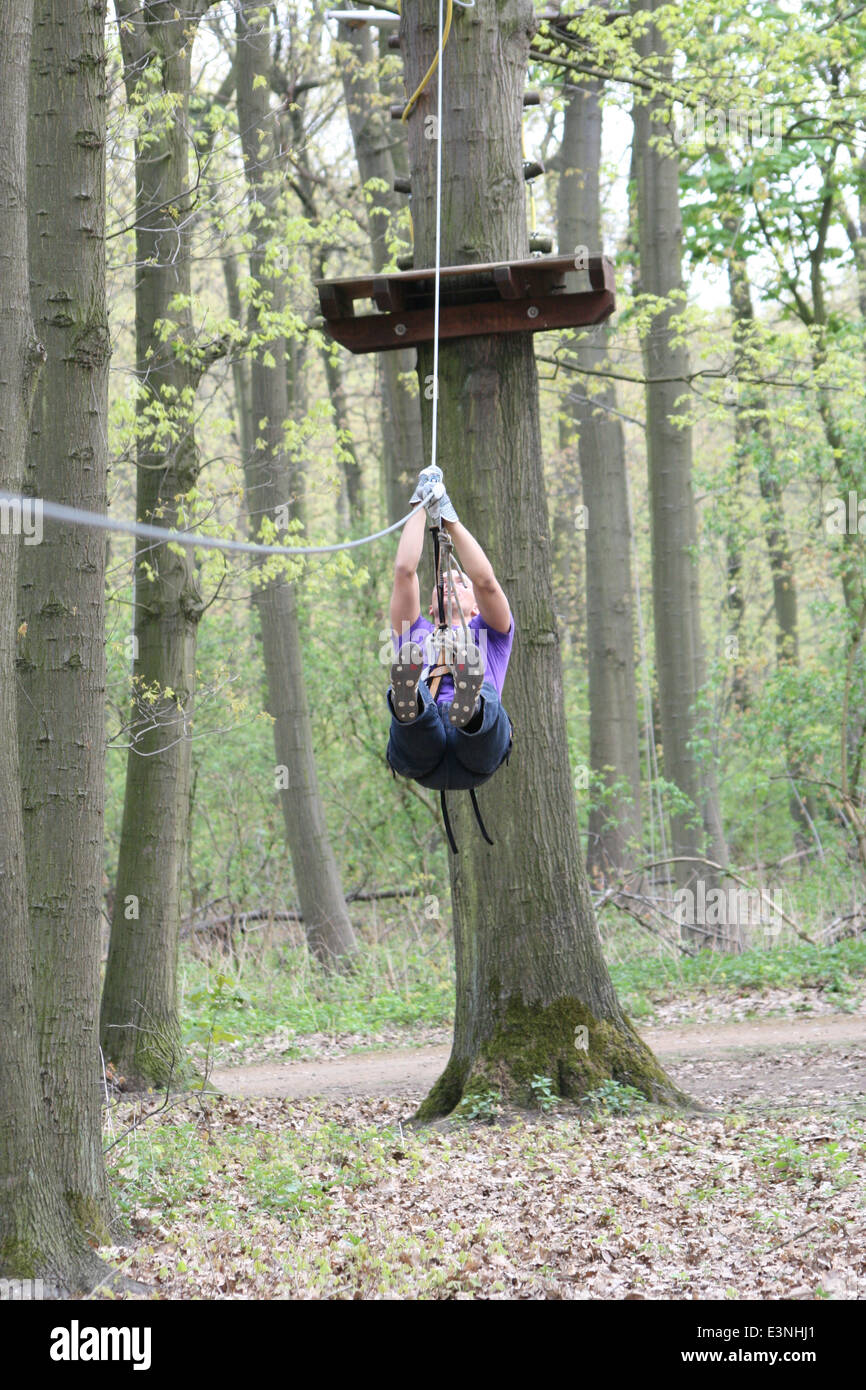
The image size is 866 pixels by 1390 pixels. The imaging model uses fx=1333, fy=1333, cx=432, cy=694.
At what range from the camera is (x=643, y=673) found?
2086 centimetres

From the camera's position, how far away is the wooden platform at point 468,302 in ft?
23.7

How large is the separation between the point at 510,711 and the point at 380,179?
9109mm

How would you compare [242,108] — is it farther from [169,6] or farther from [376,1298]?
[376,1298]

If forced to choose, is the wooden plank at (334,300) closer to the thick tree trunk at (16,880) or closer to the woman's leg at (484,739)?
the thick tree trunk at (16,880)

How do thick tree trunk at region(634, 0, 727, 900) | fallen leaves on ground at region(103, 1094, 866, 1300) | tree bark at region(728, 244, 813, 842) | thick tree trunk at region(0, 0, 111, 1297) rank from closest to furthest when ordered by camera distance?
1. thick tree trunk at region(0, 0, 111, 1297)
2. fallen leaves on ground at region(103, 1094, 866, 1300)
3. tree bark at region(728, 244, 813, 842)
4. thick tree trunk at region(634, 0, 727, 900)

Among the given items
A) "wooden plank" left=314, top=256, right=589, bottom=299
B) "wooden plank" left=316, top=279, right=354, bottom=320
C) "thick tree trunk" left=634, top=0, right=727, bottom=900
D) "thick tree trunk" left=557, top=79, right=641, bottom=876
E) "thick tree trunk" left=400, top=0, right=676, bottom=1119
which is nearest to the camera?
"wooden plank" left=314, top=256, right=589, bottom=299

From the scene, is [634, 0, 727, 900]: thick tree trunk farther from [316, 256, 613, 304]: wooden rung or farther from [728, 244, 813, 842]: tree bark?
[316, 256, 613, 304]: wooden rung

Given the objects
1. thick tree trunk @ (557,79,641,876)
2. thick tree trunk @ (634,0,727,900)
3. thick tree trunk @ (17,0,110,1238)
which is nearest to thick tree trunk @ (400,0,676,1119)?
thick tree trunk @ (17,0,110,1238)

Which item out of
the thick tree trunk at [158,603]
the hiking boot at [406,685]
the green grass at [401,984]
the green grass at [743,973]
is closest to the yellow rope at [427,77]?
the thick tree trunk at [158,603]

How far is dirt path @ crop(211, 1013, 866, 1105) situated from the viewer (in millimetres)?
8438

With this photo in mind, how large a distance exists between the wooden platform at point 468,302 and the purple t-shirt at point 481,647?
93.6 inches

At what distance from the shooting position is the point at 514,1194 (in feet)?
20.2

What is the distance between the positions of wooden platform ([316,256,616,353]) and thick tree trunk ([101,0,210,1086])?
248cm
